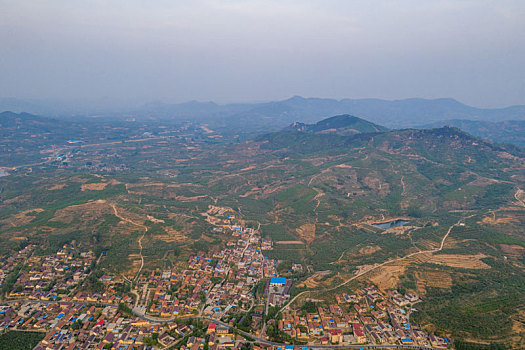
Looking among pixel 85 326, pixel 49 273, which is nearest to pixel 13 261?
pixel 49 273

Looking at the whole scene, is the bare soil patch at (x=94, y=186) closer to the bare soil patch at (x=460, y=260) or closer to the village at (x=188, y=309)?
the village at (x=188, y=309)

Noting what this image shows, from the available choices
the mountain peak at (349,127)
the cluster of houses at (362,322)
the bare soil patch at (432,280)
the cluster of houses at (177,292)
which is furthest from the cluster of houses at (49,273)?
the mountain peak at (349,127)

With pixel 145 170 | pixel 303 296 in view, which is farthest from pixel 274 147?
pixel 303 296

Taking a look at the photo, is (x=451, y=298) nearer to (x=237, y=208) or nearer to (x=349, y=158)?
(x=237, y=208)

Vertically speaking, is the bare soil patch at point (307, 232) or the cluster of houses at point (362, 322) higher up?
the cluster of houses at point (362, 322)

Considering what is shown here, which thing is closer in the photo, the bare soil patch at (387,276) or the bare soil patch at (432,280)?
the bare soil patch at (432,280)

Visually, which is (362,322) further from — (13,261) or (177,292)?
(13,261)

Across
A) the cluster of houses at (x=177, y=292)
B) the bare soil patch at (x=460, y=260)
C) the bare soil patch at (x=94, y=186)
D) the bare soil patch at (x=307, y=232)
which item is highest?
the bare soil patch at (x=94, y=186)

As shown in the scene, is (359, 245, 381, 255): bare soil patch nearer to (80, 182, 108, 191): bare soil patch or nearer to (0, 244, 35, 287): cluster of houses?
(0, 244, 35, 287): cluster of houses

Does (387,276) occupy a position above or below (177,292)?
above
